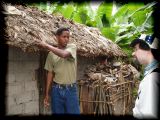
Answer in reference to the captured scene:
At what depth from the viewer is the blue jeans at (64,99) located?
4059mm

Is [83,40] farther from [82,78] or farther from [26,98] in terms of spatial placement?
[26,98]

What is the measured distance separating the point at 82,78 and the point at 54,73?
1781 mm

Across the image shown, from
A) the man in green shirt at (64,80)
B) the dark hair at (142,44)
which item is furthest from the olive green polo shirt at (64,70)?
the dark hair at (142,44)

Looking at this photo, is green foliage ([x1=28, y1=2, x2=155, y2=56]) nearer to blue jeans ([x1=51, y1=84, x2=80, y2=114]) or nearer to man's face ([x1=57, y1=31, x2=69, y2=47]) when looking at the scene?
man's face ([x1=57, y1=31, x2=69, y2=47])

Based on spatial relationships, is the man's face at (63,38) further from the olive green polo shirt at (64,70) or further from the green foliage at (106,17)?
the green foliage at (106,17)

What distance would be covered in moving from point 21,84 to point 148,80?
2.19 meters

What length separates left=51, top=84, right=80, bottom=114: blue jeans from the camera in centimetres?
406

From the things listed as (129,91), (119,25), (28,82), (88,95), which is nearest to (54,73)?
(28,82)

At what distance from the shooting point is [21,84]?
→ 439 cm

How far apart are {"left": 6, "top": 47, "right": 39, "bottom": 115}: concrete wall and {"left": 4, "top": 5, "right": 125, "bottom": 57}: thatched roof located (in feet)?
1.03

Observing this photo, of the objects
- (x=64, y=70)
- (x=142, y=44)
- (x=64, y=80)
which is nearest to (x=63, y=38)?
(x=64, y=70)

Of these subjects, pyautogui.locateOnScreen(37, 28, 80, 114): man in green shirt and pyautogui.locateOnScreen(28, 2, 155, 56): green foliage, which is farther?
pyautogui.locateOnScreen(28, 2, 155, 56): green foliage

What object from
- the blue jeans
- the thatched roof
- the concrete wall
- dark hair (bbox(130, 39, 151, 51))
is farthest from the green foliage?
dark hair (bbox(130, 39, 151, 51))

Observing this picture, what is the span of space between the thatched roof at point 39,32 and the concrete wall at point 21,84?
1.03 feet
